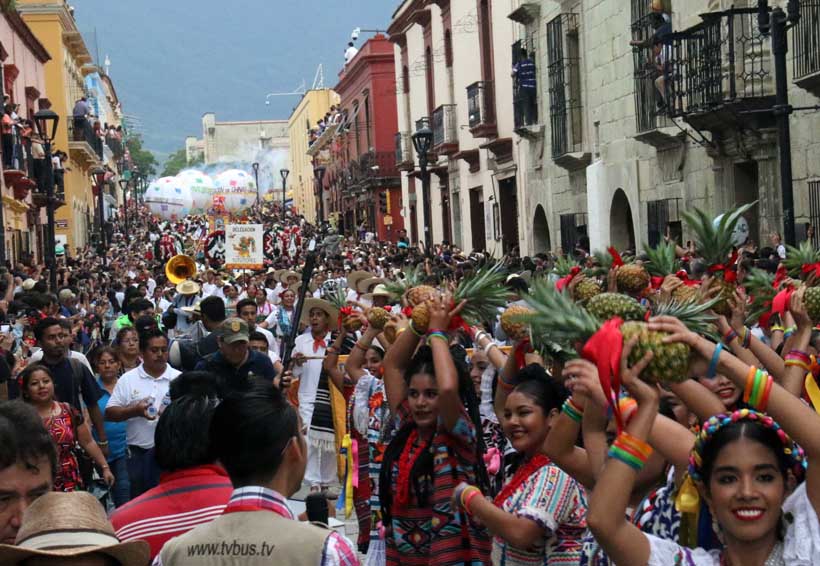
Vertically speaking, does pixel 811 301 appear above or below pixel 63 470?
above

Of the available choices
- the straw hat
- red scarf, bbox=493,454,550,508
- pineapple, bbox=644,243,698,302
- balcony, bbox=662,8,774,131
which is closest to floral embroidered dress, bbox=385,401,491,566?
red scarf, bbox=493,454,550,508

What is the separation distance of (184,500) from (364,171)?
174ft

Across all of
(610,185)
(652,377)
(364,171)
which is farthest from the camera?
(364,171)

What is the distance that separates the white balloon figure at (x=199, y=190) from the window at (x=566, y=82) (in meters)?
59.3

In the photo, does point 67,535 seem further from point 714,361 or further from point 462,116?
point 462,116

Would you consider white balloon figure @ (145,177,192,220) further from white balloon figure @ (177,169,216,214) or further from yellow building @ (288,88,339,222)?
yellow building @ (288,88,339,222)

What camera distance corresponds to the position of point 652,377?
3.70 metres

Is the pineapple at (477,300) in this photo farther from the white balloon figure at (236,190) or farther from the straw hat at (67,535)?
the white balloon figure at (236,190)

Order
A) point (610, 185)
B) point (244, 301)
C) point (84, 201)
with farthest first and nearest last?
1. point (84, 201)
2. point (610, 185)
3. point (244, 301)

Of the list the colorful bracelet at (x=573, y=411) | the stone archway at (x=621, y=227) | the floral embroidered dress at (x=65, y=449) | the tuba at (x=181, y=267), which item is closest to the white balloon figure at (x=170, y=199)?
the stone archway at (x=621, y=227)

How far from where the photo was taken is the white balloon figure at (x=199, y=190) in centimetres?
8500

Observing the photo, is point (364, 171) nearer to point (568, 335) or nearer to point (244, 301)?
point (244, 301)

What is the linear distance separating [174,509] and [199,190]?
268 feet

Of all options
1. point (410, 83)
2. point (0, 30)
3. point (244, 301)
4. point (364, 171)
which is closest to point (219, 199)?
point (364, 171)
